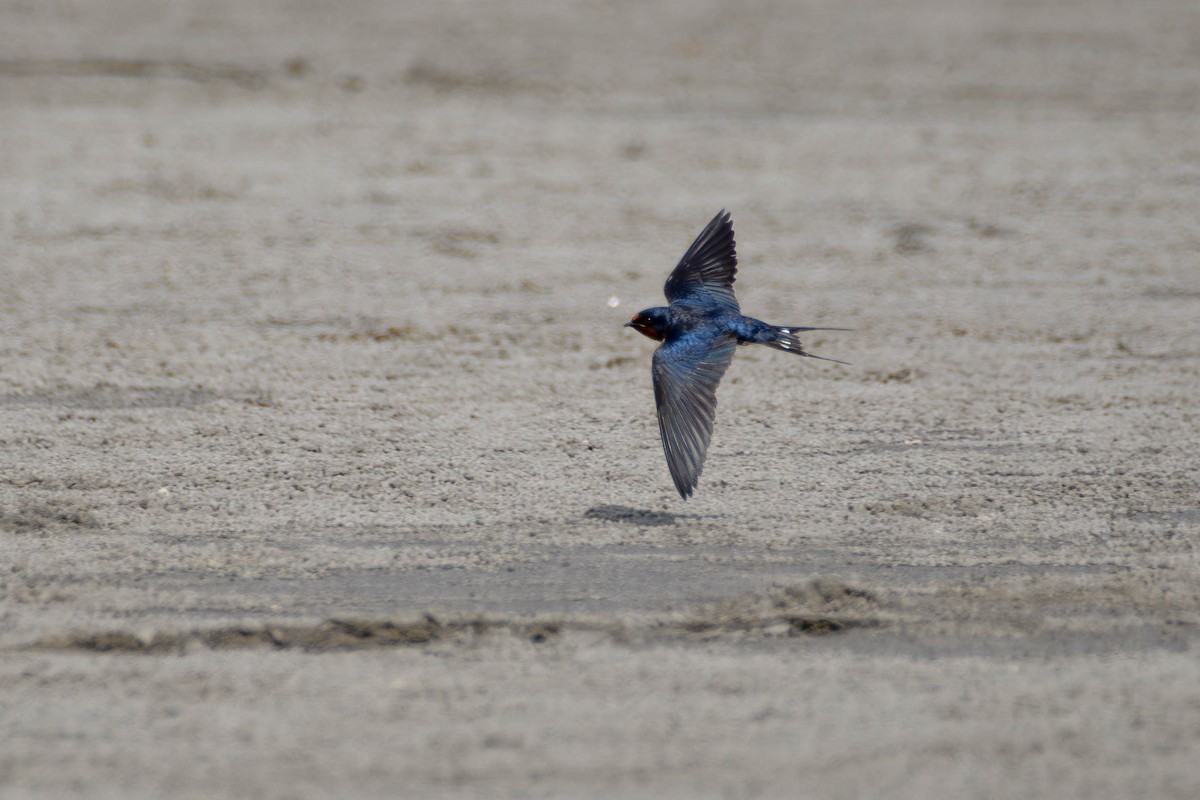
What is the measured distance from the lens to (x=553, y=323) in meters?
4.63

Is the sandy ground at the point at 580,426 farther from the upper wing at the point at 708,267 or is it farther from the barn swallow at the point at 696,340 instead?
the upper wing at the point at 708,267

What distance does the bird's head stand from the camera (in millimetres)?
3664

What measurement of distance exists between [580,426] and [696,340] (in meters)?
0.54

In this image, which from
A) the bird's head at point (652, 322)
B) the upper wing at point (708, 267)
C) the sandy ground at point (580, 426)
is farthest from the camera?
the upper wing at point (708, 267)

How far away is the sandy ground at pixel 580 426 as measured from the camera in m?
2.49

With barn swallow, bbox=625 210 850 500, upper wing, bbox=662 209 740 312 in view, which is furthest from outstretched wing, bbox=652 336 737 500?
upper wing, bbox=662 209 740 312

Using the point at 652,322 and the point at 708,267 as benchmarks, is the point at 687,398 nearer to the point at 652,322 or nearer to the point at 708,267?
the point at 652,322

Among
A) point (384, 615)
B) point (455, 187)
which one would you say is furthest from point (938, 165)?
point (384, 615)

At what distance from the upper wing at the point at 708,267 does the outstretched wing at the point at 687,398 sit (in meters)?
0.39

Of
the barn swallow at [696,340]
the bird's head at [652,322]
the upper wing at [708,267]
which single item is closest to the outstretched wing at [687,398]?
the barn swallow at [696,340]

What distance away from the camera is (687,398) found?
332 cm

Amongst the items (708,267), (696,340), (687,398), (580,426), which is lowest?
(580,426)

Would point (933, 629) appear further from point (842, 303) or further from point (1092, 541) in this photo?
point (842, 303)

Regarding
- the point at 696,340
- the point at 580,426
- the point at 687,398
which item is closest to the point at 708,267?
the point at 696,340
